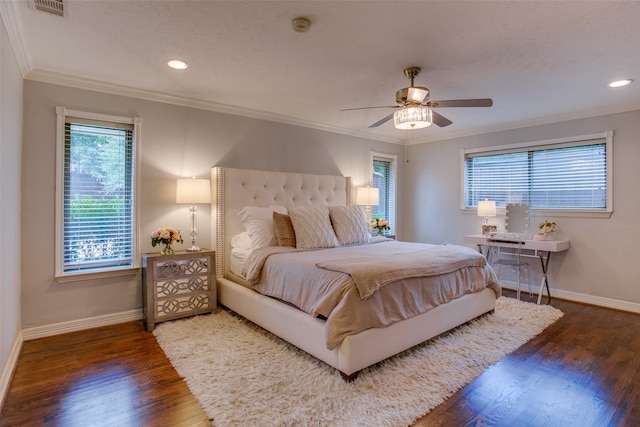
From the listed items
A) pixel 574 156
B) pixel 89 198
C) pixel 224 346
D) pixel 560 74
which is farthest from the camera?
pixel 574 156

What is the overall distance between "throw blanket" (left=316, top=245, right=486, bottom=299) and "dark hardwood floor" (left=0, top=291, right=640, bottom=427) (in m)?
0.79

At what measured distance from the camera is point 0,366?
206 cm

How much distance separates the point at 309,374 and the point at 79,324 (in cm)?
231

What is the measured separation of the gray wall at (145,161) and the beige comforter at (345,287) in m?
1.23

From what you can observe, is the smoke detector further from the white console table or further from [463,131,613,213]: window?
[463,131,613,213]: window

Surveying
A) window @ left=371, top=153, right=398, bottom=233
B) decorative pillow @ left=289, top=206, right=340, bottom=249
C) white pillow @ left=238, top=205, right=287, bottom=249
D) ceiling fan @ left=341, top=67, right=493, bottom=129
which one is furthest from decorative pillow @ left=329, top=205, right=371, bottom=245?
window @ left=371, top=153, right=398, bottom=233

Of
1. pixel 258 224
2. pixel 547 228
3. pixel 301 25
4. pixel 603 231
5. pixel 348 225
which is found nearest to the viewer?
pixel 301 25

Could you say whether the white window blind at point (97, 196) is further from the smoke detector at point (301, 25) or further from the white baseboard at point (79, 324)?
the smoke detector at point (301, 25)

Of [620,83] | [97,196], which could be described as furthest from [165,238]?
[620,83]

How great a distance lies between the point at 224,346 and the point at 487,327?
2.39 metres

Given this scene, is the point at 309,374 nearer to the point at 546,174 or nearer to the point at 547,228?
the point at 547,228

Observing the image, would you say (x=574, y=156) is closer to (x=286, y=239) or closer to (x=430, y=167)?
(x=430, y=167)

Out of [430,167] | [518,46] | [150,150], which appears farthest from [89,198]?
[430,167]

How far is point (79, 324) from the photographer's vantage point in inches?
125
